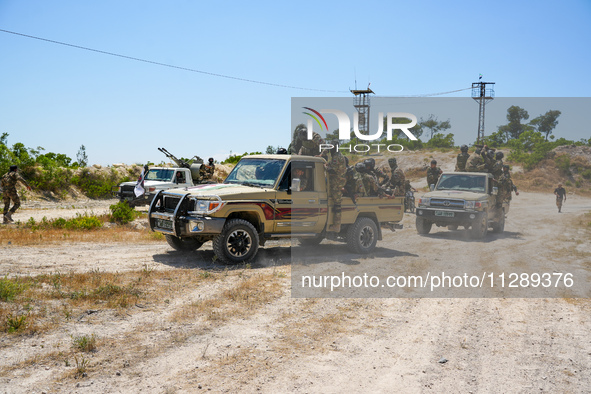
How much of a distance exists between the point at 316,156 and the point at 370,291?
3.86 m

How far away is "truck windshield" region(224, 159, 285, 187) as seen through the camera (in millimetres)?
9750

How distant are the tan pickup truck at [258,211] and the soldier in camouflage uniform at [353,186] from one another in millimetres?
162

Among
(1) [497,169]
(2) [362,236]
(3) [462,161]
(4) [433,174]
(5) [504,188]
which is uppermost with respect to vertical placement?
(3) [462,161]

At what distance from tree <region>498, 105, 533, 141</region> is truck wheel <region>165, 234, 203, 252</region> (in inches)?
2684

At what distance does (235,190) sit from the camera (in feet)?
30.4

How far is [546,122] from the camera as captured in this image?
69.8 meters

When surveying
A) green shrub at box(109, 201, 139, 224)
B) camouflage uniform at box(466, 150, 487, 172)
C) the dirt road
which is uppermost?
camouflage uniform at box(466, 150, 487, 172)

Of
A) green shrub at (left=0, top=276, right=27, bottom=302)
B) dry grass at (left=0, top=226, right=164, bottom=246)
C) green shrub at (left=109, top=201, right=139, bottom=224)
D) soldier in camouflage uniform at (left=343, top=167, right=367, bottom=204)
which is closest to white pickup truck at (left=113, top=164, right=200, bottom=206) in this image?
green shrub at (left=109, top=201, right=139, bottom=224)

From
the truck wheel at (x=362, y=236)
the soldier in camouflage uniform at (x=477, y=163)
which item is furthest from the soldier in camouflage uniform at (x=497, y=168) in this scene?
the truck wheel at (x=362, y=236)

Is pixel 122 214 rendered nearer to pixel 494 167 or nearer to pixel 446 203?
pixel 446 203

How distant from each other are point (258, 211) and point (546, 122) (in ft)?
235

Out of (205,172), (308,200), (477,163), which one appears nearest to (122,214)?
(308,200)

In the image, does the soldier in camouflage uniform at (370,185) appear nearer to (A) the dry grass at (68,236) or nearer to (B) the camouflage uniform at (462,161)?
(A) the dry grass at (68,236)

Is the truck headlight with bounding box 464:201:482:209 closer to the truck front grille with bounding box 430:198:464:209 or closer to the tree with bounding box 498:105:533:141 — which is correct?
the truck front grille with bounding box 430:198:464:209
